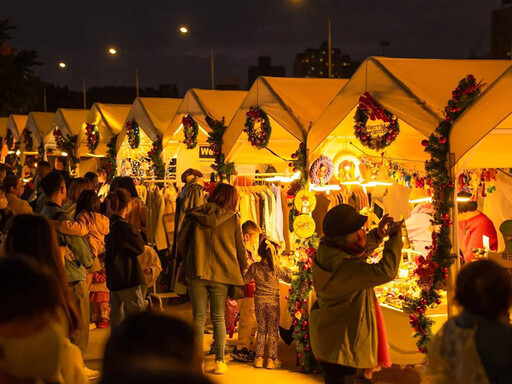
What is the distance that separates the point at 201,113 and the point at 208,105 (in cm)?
17

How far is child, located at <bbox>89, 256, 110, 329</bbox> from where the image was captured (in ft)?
31.5

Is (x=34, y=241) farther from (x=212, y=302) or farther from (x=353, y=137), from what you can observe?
(x=353, y=137)

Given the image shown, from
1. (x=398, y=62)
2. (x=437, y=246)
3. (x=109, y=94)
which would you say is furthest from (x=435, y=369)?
(x=109, y=94)

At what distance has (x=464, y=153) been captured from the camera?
18.5 feet

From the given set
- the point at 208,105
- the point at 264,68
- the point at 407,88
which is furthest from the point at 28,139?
the point at 264,68

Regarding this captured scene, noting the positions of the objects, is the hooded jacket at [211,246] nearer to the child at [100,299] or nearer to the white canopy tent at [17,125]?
the child at [100,299]

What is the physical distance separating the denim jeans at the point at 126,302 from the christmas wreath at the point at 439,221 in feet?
9.13

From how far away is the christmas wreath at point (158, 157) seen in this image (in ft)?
38.5

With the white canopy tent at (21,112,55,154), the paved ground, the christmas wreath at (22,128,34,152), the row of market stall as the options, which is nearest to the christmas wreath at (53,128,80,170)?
the row of market stall

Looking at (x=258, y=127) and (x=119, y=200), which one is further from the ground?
(x=258, y=127)

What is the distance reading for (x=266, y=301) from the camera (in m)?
7.46

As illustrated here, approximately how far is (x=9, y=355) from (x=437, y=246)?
13.4 feet

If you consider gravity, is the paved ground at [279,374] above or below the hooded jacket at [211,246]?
below

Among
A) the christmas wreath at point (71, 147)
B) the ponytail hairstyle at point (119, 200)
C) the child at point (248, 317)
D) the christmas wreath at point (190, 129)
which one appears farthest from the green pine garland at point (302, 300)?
the christmas wreath at point (71, 147)
